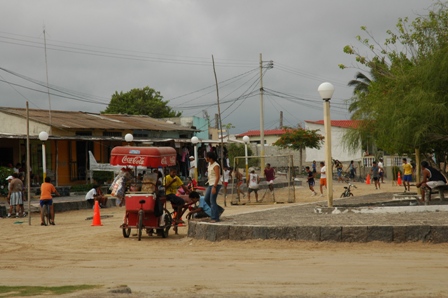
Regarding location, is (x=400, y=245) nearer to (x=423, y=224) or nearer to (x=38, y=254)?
(x=423, y=224)

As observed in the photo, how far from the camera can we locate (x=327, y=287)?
396 inches

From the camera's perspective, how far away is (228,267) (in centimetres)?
1260

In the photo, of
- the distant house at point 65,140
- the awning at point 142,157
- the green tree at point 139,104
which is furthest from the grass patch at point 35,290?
the green tree at point 139,104

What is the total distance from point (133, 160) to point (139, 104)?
58.3 metres

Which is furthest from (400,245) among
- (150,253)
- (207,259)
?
(150,253)

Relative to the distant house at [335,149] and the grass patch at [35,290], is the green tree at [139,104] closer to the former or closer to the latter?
the distant house at [335,149]

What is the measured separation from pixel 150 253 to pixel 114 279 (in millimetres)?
3818

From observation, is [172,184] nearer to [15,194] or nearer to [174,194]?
[174,194]

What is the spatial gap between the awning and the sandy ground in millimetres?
1762

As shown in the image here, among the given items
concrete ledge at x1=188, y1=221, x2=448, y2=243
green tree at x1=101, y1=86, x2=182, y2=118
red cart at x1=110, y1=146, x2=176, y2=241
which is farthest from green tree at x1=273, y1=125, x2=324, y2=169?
concrete ledge at x1=188, y1=221, x2=448, y2=243

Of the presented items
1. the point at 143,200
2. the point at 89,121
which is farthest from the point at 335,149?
the point at 143,200

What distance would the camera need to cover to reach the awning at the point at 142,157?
1816 centimetres

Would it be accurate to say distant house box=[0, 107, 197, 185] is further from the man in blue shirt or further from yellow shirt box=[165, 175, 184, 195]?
the man in blue shirt

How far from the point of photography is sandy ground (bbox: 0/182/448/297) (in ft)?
32.6
